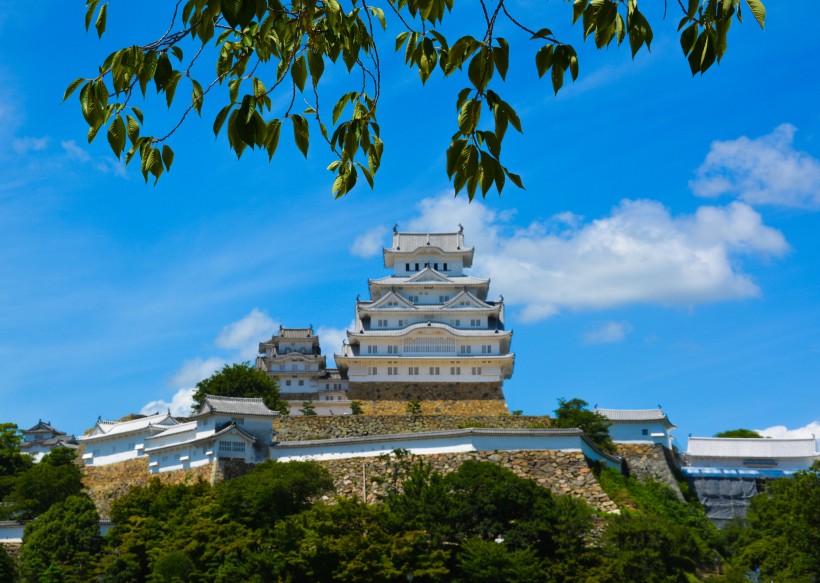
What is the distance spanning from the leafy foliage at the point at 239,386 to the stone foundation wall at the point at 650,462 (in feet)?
51.0

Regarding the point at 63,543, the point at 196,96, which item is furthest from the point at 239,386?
the point at 196,96

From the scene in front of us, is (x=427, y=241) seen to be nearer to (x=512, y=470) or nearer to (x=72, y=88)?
(x=512, y=470)

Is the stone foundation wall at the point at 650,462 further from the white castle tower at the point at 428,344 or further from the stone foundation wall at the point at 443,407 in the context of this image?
the white castle tower at the point at 428,344

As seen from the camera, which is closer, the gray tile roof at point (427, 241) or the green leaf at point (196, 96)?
the green leaf at point (196, 96)

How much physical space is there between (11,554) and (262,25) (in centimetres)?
3416

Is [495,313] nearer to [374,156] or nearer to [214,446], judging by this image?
[214,446]

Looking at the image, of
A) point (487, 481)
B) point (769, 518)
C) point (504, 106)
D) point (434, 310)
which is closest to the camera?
point (504, 106)

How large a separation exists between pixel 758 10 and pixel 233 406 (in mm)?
35700

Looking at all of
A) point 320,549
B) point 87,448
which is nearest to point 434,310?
point 87,448

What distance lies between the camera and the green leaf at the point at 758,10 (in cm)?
542

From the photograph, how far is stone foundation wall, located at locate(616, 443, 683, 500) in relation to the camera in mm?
43406

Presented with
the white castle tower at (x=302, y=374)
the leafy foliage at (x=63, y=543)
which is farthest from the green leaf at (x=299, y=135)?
the white castle tower at (x=302, y=374)

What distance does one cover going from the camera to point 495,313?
51.8 m

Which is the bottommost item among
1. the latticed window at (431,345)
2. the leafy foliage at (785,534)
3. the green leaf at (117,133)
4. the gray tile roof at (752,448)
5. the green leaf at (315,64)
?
the leafy foliage at (785,534)
